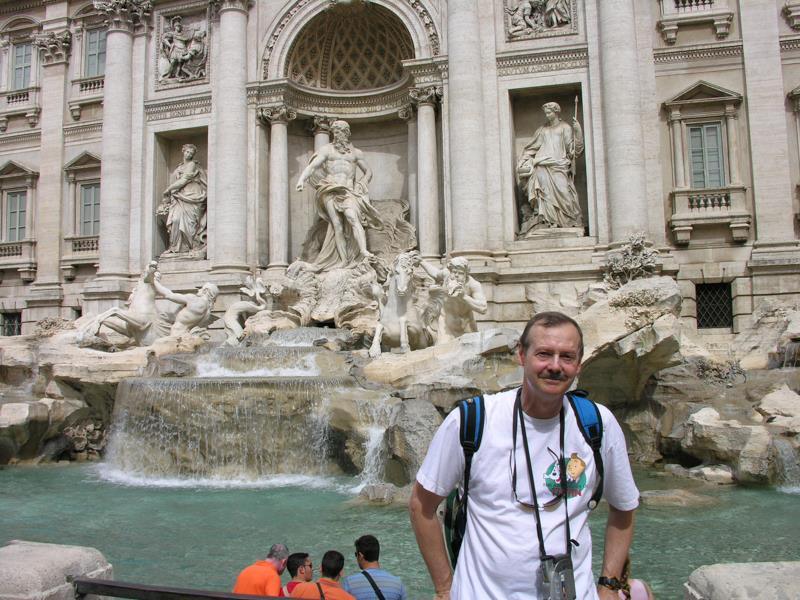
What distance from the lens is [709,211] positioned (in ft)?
52.5

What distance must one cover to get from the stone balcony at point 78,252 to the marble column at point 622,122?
44.5 feet

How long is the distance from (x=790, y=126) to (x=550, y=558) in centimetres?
1655

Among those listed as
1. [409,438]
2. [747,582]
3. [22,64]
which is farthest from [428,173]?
[747,582]

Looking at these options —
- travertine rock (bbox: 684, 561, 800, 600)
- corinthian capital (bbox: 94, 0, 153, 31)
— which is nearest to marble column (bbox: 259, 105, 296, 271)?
corinthian capital (bbox: 94, 0, 153, 31)

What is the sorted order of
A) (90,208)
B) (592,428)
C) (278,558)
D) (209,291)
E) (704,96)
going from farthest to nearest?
(90,208) → (704,96) → (209,291) → (278,558) → (592,428)

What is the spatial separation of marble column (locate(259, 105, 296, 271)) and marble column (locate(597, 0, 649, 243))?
778 cm

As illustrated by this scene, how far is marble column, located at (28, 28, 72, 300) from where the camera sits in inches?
823

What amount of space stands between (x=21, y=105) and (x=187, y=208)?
7138 mm

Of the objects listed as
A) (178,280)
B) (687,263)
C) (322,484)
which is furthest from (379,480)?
(178,280)

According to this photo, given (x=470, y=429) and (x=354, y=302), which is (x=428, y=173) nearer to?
(x=354, y=302)

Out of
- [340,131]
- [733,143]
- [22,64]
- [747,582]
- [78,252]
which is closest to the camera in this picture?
[747,582]

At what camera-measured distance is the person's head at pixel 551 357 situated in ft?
7.72

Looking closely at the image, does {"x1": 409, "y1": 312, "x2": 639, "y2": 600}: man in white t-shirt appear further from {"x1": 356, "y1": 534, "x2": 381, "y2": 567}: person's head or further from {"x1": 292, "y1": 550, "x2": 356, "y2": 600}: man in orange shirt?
{"x1": 356, "y1": 534, "x2": 381, "y2": 567}: person's head

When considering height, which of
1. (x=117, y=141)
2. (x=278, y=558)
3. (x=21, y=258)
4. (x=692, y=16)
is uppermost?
(x=692, y=16)
